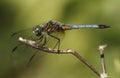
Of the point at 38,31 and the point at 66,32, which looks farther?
the point at 66,32

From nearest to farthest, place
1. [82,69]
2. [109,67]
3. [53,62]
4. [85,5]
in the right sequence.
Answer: [109,67], [82,69], [53,62], [85,5]

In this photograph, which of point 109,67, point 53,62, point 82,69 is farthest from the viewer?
point 53,62

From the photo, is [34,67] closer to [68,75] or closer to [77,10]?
[68,75]

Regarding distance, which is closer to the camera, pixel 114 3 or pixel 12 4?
pixel 114 3

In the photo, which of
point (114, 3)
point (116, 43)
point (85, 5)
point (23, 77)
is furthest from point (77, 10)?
point (23, 77)

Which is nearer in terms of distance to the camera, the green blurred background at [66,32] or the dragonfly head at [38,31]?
the dragonfly head at [38,31]

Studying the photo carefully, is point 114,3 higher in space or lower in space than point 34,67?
higher

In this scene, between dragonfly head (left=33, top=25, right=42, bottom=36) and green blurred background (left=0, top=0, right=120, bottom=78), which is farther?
green blurred background (left=0, top=0, right=120, bottom=78)

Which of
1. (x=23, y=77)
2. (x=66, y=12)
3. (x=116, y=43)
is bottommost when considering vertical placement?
(x=23, y=77)
